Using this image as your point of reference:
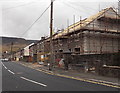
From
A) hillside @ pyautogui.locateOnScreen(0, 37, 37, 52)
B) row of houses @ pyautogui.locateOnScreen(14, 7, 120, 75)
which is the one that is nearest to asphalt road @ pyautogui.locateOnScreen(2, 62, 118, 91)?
row of houses @ pyautogui.locateOnScreen(14, 7, 120, 75)

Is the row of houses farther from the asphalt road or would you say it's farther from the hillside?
the hillside

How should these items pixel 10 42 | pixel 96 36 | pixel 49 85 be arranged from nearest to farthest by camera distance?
pixel 49 85
pixel 96 36
pixel 10 42

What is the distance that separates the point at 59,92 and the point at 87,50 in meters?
17.8

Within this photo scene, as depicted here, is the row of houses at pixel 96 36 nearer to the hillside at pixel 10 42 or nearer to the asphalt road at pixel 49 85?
the asphalt road at pixel 49 85

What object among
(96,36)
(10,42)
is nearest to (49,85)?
(96,36)

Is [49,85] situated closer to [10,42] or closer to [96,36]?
[96,36]

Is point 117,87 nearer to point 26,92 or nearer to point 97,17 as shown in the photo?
point 26,92

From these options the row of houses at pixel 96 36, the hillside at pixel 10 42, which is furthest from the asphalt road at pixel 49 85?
the hillside at pixel 10 42

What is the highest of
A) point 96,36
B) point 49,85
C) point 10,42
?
point 10,42

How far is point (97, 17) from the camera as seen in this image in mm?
28188

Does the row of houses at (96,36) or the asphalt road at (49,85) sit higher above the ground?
A: the row of houses at (96,36)

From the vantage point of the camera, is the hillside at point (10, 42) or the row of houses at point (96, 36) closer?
the row of houses at point (96, 36)

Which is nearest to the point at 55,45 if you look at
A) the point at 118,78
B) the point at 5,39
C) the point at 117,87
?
the point at 118,78

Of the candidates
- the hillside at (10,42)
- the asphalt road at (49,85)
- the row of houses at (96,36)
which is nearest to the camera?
the asphalt road at (49,85)
